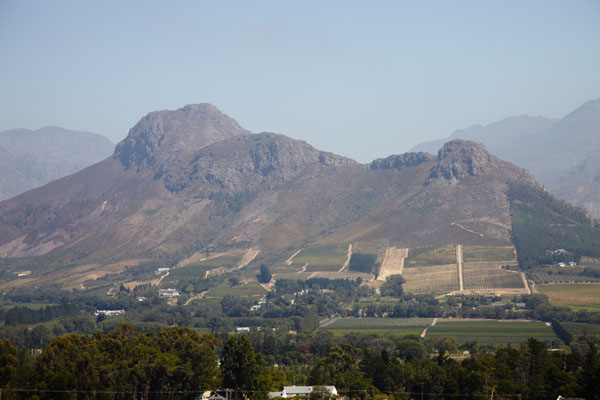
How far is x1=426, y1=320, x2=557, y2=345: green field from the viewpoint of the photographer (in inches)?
5566

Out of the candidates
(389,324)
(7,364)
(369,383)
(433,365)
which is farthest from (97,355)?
(389,324)

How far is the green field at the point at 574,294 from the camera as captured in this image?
16388 centimetres

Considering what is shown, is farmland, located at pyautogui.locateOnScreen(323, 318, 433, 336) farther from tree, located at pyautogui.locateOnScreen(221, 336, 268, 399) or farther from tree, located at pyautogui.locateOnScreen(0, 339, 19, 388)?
tree, located at pyautogui.locateOnScreen(0, 339, 19, 388)

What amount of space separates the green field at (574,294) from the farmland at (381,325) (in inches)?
1201

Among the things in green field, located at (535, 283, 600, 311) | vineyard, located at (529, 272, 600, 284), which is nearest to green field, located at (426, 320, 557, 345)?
green field, located at (535, 283, 600, 311)

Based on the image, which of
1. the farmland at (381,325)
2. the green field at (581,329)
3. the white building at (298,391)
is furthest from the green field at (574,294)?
the white building at (298,391)

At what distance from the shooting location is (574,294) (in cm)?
17588

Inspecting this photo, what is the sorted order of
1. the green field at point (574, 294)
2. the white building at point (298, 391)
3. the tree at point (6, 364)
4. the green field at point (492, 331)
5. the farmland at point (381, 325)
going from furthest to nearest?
the green field at point (574, 294), the farmland at point (381, 325), the green field at point (492, 331), the white building at point (298, 391), the tree at point (6, 364)

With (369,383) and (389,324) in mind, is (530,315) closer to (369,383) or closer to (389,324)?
(389,324)

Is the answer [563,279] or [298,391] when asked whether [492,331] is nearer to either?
[563,279]

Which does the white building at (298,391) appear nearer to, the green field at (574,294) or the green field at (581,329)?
the green field at (581,329)

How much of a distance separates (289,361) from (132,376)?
43810mm

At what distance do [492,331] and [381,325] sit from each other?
26.8 m

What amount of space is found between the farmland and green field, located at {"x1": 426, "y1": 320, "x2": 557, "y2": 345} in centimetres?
411
